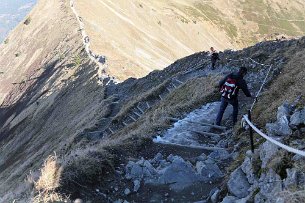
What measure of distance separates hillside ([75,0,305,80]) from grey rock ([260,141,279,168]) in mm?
33439

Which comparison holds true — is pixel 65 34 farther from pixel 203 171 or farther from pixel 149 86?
pixel 203 171

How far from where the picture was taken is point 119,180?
37.4 ft

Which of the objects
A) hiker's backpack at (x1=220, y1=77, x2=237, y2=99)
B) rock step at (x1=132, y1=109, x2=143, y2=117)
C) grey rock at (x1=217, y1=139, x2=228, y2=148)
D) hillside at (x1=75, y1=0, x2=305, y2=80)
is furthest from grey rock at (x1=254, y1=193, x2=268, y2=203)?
hillside at (x1=75, y1=0, x2=305, y2=80)

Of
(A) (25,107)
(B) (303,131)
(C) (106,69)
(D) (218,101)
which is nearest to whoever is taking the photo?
(B) (303,131)

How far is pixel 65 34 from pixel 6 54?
21.3 m

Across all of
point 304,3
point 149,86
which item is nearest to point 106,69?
point 149,86

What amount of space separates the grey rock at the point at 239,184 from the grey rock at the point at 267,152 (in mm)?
663

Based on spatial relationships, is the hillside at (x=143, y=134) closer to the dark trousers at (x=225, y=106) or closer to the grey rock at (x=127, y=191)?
the grey rock at (x=127, y=191)

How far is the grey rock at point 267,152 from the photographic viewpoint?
8625 mm

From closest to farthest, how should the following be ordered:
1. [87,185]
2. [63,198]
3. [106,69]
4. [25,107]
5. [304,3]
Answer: [63,198] → [87,185] → [106,69] → [25,107] → [304,3]

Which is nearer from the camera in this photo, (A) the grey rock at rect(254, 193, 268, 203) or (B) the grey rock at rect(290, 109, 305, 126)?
(A) the grey rock at rect(254, 193, 268, 203)

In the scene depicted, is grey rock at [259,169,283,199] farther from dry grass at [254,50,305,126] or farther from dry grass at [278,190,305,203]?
dry grass at [254,50,305,126]

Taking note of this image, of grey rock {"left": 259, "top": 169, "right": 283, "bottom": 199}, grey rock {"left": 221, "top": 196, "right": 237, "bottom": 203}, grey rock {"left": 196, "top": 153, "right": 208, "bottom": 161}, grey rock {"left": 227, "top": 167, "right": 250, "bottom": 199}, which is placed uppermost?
grey rock {"left": 259, "top": 169, "right": 283, "bottom": 199}

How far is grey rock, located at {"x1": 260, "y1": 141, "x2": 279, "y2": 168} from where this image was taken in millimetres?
8625
